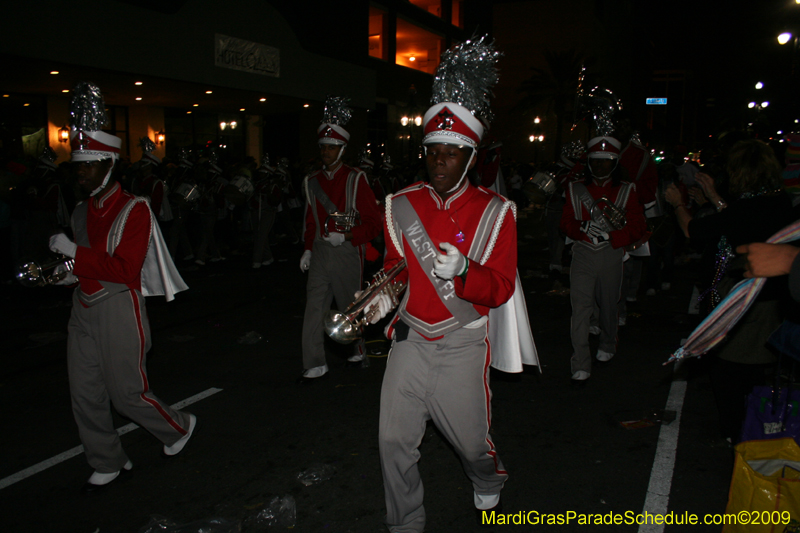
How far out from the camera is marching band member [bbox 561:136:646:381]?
552 cm

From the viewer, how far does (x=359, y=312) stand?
114 inches

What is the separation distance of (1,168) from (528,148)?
4554cm

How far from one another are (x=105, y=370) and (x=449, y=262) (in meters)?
2.50

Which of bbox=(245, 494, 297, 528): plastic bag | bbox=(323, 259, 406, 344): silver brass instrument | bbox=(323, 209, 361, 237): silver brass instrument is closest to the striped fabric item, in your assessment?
bbox=(323, 259, 406, 344): silver brass instrument

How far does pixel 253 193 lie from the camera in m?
12.9

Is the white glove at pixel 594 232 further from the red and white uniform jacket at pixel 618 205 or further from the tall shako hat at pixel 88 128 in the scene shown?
the tall shako hat at pixel 88 128

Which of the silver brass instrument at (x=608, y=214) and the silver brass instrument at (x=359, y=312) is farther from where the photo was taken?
the silver brass instrument at (x=608, y=214)

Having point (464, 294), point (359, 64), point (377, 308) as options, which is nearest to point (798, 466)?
point (464, 294)

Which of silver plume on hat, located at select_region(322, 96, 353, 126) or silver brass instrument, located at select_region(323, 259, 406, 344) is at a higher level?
silver plume on hat, located at select_region(322, 96, 353, 126)

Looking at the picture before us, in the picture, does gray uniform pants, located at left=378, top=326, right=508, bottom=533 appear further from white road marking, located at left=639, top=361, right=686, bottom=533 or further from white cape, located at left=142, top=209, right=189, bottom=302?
white cape, located at left=142, top=209, right=189, bottom=302

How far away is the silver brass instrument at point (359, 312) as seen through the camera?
2.80 metres

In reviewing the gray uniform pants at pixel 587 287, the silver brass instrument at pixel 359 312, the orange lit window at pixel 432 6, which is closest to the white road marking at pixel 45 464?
the silver brass instrument at pixel 359 312

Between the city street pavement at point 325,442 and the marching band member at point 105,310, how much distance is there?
451 millimetres

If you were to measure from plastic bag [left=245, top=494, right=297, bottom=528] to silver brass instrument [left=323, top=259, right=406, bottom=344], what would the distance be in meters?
1.27
